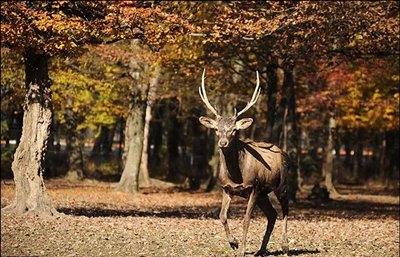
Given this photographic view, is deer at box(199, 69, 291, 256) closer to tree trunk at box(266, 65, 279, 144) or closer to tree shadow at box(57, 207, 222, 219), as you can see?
tree shadow at box(57, 207, 222, 219)

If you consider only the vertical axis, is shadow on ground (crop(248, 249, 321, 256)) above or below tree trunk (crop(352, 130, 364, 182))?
below

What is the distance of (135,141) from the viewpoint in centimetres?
3156

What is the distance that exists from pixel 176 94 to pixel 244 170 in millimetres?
27536

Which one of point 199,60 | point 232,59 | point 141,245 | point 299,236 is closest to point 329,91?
point 232,59

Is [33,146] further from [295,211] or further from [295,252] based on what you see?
[295,211]

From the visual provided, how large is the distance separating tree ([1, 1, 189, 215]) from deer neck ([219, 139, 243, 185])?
6.12 meters

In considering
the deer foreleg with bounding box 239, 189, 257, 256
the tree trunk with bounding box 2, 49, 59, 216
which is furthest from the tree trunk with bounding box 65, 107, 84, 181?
the deer foreleg with bounding box 239, 189, 257, 256

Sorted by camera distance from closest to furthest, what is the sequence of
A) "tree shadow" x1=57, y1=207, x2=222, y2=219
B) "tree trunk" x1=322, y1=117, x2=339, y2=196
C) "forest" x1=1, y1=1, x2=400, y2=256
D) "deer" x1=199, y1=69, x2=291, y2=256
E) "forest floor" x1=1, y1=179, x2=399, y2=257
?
1. "deer" x1=199, y1=69, x2=291, y2=256
2. "forest floor" x1=1, y1=179, x2=399, y2=257
3. "forest" x1=1, y1=1, x2=400, y2=256
4. "tree shadow" x1=57, y1=207, x2=222, y2=219
5. "tree trunk" x1=322, y1=117, x2=339, y2=196

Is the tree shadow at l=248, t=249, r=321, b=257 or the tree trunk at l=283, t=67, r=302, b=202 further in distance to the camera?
the tree trunk at l=283, t=67, r=302, b=202

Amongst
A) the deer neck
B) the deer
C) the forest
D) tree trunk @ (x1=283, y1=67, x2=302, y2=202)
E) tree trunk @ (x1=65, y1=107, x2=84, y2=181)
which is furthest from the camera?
tree trunk @ (x1=65, y1=107, x2=84, y2=181)

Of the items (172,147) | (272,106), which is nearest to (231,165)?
(272,106)

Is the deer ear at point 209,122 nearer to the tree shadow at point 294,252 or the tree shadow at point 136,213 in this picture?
the tree shadow at point 294,252

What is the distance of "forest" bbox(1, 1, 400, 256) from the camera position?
48.8 feet

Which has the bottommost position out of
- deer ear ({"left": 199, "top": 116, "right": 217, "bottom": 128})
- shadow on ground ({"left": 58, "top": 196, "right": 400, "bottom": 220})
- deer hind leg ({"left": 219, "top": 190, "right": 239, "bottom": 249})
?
shadow on ground ({"left": 58, "top": 196, "right": 400, "bottom": 220})
